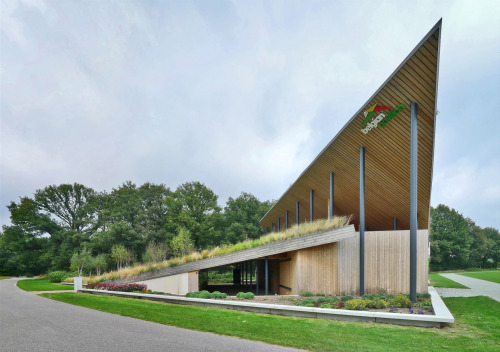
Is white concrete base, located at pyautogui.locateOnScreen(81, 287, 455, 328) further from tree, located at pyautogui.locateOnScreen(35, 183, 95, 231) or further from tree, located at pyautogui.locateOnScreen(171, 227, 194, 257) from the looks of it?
tree, located at pyautogui.locateOnScreen(35, 183, 95, 231)

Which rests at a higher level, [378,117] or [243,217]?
[378,117]

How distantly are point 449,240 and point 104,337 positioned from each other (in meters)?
62.6

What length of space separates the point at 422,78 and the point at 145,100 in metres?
24.1

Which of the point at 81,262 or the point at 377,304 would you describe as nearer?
the point at 377,304

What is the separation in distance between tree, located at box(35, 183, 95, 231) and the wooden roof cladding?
124 ft

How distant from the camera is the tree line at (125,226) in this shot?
132ft

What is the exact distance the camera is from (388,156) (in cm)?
1274

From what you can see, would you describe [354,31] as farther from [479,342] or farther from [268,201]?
[268,201]

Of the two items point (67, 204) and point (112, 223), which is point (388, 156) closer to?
point (112, 223)

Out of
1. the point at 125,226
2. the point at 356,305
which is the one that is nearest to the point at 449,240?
the point at 125,226

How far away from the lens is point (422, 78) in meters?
8.65

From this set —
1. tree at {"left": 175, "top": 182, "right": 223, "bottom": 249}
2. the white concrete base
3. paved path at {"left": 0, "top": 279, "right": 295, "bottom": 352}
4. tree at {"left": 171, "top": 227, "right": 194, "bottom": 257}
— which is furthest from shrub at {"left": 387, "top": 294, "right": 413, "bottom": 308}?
tree at {"left": 175, "top": 182, "right": 223, "bottom": 249}

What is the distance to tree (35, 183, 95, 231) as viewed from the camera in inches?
1870

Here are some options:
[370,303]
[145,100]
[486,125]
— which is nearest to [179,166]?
[145,100]
